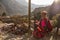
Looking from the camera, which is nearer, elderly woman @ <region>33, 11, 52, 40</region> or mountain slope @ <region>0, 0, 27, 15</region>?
elderly woman @ <region>33, 11, 52, 40</region>

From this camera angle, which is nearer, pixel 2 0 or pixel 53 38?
pixel 53 38

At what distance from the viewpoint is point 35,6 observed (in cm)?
275

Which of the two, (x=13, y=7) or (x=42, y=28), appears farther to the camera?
(x=13, y=7)

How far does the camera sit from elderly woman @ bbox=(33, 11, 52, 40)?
2.70m

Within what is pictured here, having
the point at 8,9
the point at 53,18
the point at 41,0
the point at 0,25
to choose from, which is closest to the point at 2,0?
the point at 8,9

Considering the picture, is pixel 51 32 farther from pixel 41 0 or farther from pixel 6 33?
pixel 6 33

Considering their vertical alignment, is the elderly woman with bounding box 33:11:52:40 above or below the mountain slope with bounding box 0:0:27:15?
below

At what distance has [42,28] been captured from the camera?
8.88 ft

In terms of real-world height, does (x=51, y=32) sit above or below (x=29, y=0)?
below

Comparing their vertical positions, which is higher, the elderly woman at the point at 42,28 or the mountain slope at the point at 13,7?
the mountain slope at the point at 13,7

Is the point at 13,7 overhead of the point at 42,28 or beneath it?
overhead

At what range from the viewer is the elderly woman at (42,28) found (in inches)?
106

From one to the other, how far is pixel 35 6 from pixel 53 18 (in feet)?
1.12

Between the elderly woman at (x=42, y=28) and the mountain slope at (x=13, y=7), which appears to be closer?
the elderly woman at (x=42, y=28)
